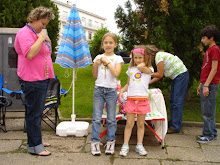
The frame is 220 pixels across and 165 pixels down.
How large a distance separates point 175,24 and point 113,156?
348 cm

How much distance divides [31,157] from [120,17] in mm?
4129

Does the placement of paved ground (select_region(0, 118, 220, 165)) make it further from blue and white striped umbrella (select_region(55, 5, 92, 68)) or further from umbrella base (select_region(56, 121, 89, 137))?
blue and white striped umbrella (select_region(55, 5, 92, 68))

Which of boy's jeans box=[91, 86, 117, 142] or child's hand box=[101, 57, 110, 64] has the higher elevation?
child's hand box=[101, 57, 110, 64]

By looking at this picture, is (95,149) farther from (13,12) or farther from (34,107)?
(13,12)

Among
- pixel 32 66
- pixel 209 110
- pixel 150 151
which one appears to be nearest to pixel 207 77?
pixel 209 110

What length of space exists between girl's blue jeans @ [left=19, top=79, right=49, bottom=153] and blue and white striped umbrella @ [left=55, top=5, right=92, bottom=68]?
1.00m

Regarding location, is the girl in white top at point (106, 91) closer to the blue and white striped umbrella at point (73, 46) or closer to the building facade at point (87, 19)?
the blue and white striped umbrella at point (73, 46)

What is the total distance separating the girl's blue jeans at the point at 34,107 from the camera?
3.49m

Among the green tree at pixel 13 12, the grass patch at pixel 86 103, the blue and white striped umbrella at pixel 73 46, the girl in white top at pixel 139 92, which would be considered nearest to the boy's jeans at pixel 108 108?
the girl in white top at pixel 139 92

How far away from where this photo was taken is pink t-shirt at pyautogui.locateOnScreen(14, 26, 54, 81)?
3322 mm

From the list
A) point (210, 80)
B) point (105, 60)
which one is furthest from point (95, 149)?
point (210, 80)

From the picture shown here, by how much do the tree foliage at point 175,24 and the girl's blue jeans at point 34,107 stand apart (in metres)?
3.08

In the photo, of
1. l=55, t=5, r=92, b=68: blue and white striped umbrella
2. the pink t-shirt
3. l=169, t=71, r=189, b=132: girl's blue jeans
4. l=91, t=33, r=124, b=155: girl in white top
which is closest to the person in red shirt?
l=169, t=71, r=189, b=132: girl's blue jeans

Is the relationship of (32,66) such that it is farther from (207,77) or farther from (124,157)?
(207,77)
